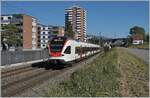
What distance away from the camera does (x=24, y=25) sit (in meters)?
127

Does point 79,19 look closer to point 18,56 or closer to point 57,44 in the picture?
point 18,56

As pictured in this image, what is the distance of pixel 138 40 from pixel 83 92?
598 feet

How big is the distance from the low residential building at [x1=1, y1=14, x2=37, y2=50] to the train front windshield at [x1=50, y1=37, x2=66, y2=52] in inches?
3778

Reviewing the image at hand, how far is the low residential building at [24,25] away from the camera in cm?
12644

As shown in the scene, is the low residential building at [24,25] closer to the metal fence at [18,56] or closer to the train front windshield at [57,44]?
the metal fence at [18,56]

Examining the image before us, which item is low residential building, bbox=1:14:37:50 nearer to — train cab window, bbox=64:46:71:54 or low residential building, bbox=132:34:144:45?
low residential building, bbox=132:34:144:45

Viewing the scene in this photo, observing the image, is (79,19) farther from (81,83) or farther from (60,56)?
(81,83)

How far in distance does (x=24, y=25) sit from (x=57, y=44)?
99.2 meters

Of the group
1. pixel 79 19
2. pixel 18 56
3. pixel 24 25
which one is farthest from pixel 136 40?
pixel 18 56

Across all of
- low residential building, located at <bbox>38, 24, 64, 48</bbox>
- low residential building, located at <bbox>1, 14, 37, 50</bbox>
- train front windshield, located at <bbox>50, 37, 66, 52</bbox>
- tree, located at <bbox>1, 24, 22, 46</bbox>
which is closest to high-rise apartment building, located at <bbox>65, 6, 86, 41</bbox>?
tree, located at <bbox>1, 24, 22, 46</bbox>

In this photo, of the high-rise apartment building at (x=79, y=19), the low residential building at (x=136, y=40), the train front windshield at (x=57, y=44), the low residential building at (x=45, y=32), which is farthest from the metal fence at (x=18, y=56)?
the low residential building at (x=136, y=40)

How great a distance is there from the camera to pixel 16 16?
435 ft

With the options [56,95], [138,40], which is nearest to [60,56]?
[56,95]

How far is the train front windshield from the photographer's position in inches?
1154
